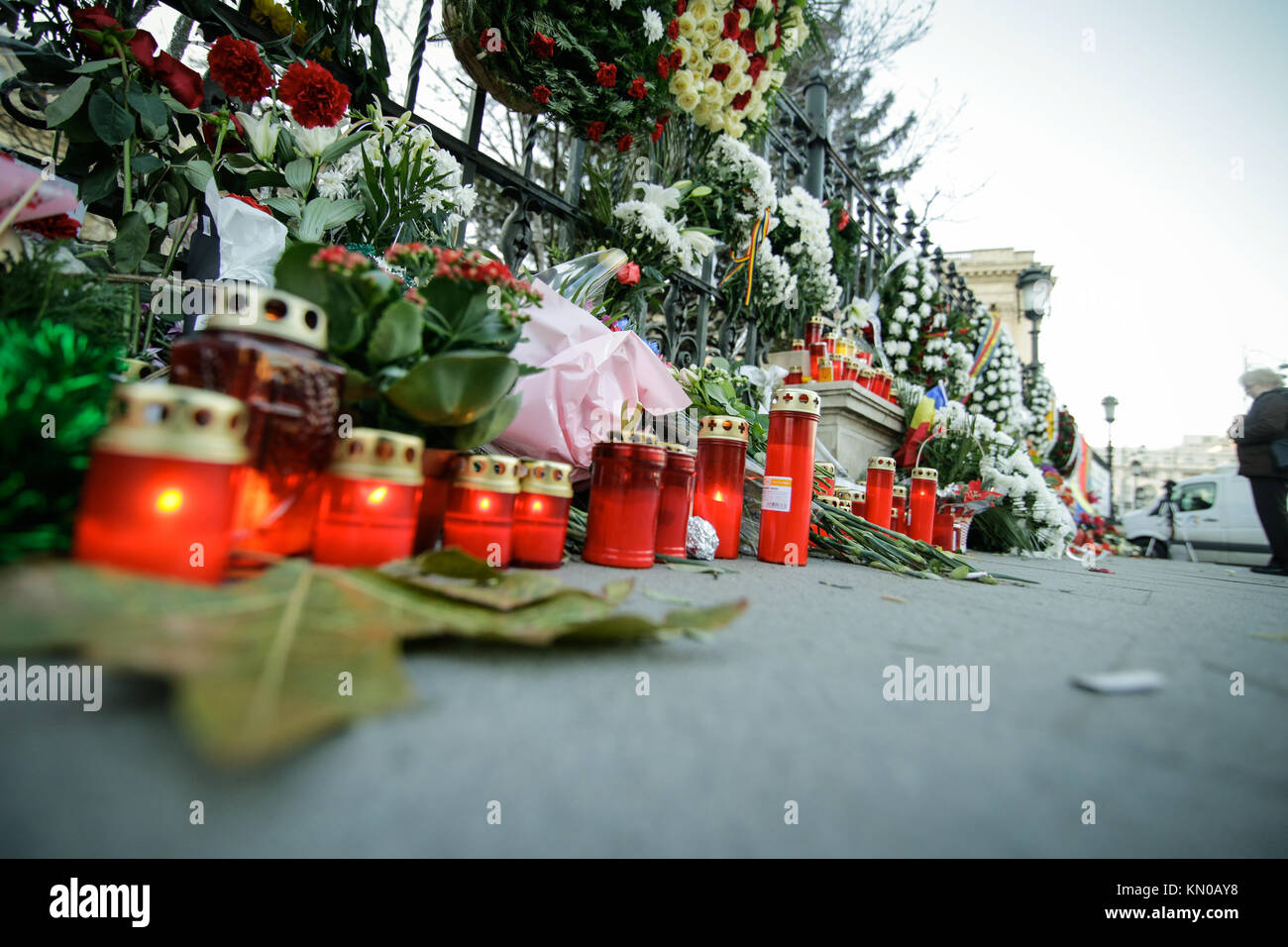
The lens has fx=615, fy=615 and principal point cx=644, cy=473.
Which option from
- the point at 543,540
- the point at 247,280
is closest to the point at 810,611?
the point at 543,540

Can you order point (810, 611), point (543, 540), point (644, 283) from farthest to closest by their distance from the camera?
point (644, 283)
point (543, 540)
point (810, 611)

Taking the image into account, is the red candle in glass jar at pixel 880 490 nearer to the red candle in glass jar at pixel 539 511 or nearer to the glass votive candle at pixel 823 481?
the glass votive candle at pixel 823 481

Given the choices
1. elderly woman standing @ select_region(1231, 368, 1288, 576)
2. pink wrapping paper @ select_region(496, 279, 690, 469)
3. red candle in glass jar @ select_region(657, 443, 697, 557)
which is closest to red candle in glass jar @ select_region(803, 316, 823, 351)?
pink wrapping paper @ select_region(496, 279, 690, 469)

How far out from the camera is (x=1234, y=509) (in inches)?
462

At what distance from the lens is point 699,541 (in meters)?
1.69

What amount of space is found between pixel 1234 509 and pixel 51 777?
16.3 meters

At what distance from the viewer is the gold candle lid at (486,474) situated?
107 centimetres

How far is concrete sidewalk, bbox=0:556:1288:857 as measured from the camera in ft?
1.26

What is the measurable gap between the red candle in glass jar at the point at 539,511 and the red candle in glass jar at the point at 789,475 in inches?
30.1

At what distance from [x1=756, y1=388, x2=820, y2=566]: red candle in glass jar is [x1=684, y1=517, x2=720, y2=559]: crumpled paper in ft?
0.71

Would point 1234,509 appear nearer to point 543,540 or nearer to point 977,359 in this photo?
point 977,359

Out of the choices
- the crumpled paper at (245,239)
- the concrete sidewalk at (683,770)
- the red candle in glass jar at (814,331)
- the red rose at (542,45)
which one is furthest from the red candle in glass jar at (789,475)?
the red candle in glass jar at (814,331)

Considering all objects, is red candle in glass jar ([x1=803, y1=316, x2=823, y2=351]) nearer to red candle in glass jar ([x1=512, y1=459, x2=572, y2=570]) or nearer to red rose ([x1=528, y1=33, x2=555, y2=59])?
red rose ([x1=528, y1=33, x2=555, y2=59])

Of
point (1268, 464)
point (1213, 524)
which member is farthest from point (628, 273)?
point (1213, 524)
